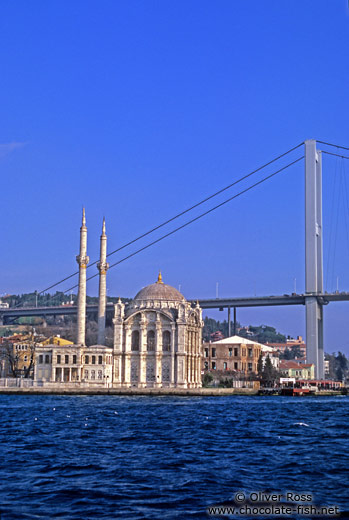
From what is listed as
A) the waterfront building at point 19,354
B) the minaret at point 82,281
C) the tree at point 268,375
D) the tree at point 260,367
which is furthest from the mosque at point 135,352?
the tree at point 260,367

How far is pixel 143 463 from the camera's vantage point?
68.4 feet

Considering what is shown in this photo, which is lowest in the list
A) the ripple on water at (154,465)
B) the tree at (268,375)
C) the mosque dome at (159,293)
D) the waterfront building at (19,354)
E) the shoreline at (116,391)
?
the ripple on water at (154,465)

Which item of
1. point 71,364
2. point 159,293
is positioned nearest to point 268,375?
point 159,293

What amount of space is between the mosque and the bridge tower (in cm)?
1271

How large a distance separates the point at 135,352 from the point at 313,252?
19.4m

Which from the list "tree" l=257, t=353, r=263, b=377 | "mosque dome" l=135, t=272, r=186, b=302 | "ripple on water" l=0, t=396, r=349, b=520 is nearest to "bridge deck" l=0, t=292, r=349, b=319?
"tree" l=257, t=353, r=263, b=377

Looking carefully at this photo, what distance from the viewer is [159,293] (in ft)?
261

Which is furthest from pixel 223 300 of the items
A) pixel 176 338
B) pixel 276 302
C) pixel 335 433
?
pixel 335 433

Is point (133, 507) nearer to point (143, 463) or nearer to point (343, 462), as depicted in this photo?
point (143, 463)

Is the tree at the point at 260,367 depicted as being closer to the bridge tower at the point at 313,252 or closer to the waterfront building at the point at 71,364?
the bridge tower at the point at 313,252

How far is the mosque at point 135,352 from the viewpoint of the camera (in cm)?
7450

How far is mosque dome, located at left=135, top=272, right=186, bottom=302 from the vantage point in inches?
3127

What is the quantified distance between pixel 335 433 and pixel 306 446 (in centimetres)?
588

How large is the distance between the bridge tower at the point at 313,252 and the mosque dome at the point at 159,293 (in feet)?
42.5
